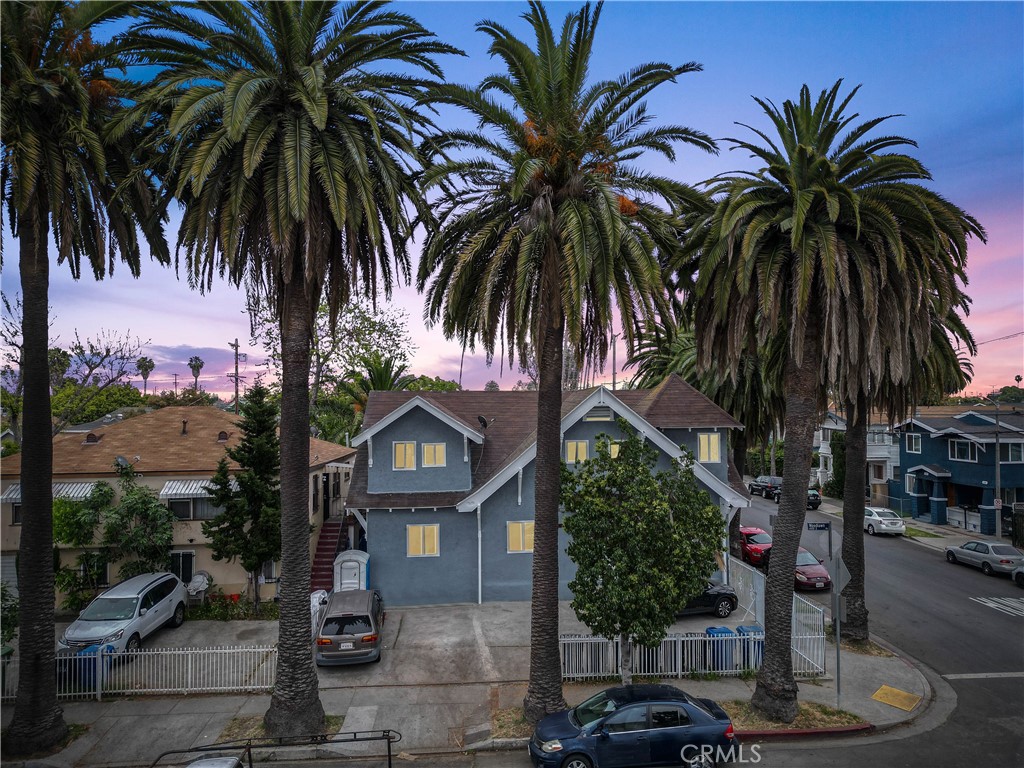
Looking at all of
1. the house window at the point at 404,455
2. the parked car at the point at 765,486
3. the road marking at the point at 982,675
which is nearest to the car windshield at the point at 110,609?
the house window at the point at 404,455

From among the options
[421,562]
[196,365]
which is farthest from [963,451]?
[196,365]

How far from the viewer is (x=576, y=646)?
52.3ft

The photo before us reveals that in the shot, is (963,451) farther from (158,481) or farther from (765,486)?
(158,481)

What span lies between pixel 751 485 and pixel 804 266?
4830 cm

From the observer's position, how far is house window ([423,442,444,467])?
23703 mm

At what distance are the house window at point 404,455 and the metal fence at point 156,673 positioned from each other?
8857 millimetres

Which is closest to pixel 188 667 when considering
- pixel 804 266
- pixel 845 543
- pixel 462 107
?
pixel 462 107

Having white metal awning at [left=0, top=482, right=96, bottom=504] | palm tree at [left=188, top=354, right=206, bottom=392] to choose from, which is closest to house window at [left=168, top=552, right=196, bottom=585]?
white metal awning at [left=0, top=482, right=96, bottom=504]

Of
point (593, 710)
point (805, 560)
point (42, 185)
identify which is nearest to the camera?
point (593, 710)

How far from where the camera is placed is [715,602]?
21266 mm

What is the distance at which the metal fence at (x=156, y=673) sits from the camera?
15094 millimetres

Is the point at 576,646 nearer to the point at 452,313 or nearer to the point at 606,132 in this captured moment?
the point at 452,313

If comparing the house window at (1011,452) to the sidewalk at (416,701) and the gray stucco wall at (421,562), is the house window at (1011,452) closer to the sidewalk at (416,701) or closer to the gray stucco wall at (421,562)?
the sidewalk at (416,701)

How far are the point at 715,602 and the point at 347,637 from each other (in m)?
12.6
